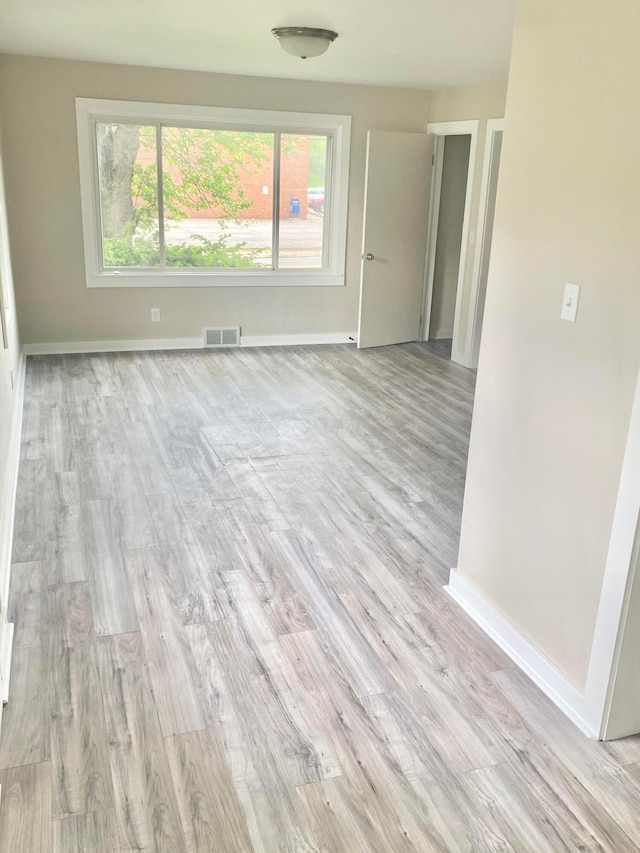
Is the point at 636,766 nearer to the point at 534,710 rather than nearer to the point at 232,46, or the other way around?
the point at 534,710

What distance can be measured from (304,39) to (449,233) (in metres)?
3.39

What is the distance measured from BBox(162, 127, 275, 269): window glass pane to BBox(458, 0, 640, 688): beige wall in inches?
173

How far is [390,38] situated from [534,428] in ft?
9.94

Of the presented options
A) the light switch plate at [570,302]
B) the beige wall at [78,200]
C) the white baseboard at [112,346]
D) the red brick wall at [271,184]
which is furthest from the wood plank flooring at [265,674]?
the red brick wall at [271,184]

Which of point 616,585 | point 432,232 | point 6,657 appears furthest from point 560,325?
point 432,232

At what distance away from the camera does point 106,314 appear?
20.4ft

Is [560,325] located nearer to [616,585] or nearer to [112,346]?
[616,585]

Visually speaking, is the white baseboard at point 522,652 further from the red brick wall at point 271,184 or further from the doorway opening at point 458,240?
the red brick wall at point 271,184

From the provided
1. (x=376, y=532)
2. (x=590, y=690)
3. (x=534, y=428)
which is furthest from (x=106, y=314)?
(x=590, y=690)

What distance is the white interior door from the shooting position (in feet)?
21.1

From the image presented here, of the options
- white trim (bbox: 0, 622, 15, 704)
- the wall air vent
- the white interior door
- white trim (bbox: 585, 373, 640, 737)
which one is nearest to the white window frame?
the white interior door

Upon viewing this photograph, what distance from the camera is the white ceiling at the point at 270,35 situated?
362cm

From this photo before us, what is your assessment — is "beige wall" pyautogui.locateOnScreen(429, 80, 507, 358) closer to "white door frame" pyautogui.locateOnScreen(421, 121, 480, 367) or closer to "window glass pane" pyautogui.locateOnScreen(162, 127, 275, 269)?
"white door frame" pyautogui.locateOnScreen(421, 121, 480, 367)

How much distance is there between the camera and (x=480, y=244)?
608 cm
